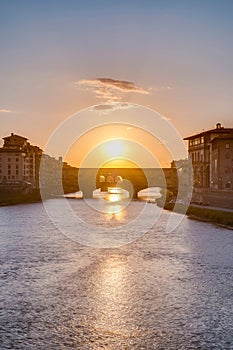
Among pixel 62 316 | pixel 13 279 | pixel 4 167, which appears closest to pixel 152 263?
pixel 13 279

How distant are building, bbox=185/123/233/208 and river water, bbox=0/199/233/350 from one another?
2697cm

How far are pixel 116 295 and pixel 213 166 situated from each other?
6756 centimetres

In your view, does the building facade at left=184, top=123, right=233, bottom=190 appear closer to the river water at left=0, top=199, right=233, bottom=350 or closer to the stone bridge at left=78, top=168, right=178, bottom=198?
the stone bridge at left=78, top=168, right=178, bottom=198

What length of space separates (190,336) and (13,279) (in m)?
10.5

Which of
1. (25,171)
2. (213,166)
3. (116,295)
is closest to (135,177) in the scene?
(25,171)

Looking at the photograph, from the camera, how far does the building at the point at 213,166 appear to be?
65.2 m

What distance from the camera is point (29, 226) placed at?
49188mm

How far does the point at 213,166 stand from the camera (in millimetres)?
87562

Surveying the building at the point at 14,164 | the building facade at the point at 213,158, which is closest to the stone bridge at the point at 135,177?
the building facade at the point at 213,158

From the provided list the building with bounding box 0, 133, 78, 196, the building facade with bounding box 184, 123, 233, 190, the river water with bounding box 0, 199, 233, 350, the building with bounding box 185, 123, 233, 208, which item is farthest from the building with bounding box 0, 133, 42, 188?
the river water with bounding box 0, 199, 233, 350

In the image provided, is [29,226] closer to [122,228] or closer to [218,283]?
[122,228]

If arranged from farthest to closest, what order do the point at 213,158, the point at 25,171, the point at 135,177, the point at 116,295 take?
the point at 25,171, the point at 135,177, the point at 213,158, the point at 116,295

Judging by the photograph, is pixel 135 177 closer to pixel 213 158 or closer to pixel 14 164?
pixel 14 164

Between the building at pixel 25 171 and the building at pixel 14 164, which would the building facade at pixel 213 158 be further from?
the building at pixel 14 164
